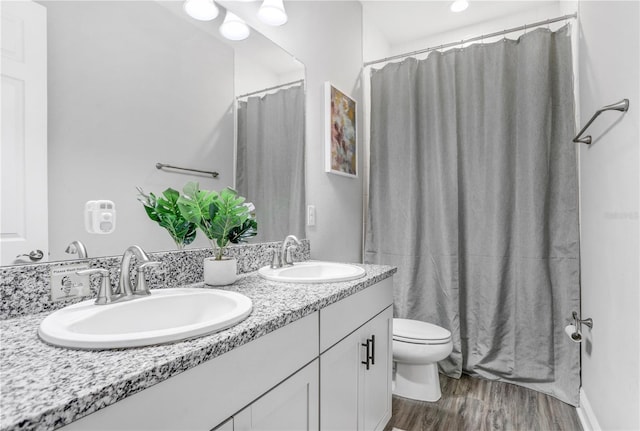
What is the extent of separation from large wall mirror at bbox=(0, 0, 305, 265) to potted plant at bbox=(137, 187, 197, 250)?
21mm

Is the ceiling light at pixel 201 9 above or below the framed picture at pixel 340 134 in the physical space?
above

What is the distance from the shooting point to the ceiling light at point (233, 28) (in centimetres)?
140

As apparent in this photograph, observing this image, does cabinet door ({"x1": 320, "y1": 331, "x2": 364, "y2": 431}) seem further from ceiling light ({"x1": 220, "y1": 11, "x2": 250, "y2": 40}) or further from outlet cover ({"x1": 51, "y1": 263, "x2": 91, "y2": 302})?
ceiling light ({"x1": 220, "y1": 11, "x2": 250, "y2": 40})

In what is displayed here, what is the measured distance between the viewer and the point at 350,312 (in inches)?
48.4

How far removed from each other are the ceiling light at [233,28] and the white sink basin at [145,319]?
1.07 metres

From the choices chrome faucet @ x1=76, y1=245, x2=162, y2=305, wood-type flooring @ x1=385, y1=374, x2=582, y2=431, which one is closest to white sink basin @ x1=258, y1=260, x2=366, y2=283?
chrome faucet @ x1=76, y1=245, x2=162, y2=305

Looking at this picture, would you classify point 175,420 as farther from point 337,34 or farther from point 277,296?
point 337,34

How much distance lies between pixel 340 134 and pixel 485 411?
1787 millimetres

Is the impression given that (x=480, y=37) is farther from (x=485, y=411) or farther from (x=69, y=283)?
(x=69, y=283)

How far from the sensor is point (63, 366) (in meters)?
0.55

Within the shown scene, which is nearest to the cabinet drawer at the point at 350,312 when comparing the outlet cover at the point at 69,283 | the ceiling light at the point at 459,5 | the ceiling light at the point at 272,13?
the outlet cover at the point at 69,283

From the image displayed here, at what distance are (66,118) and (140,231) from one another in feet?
1.23

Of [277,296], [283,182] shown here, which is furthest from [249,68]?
[277,296]

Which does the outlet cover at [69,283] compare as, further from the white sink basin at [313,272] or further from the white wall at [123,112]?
the white sink basin at [313,272]
